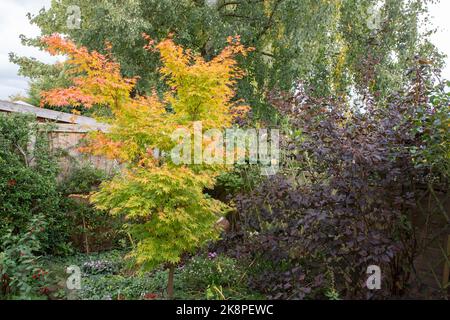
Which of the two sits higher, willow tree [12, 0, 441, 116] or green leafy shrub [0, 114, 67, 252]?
willow tree [12, 0, 441, 116]

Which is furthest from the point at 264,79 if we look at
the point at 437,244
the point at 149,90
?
the point at 437,244

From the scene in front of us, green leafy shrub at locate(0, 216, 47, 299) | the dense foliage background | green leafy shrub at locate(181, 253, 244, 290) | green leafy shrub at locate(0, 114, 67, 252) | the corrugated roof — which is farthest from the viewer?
the corrugated roof

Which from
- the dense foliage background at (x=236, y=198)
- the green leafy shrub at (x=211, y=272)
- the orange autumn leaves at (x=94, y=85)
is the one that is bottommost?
the green leafy shrub at (x=211, y=272)

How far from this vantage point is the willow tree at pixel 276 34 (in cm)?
841

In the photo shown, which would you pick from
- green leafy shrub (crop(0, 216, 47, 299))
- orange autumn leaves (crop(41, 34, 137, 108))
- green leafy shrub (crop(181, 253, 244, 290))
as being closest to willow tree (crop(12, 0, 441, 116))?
orange autumn leaves (crop(41, 34, 137, 108))

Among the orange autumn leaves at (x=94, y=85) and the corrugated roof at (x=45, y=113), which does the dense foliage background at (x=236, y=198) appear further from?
the corrugated roof at (x=45, y=113)

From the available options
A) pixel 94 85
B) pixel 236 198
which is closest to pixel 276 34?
pixel 94 85

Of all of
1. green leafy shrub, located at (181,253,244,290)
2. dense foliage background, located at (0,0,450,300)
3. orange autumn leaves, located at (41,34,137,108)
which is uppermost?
orange autumn leaves, located at (41,34,137,108)

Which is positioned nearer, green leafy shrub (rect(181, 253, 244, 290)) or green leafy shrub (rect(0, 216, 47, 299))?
green leafy shrub (rect(0, 216, 47, 299))

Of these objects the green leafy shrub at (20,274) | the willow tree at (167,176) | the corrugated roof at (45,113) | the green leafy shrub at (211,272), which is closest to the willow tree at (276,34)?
the corrugated roof at (45,113)

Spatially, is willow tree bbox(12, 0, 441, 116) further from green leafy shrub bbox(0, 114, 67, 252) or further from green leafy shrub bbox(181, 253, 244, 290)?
green leafy shrub bbox(181, 253, 244, 290)

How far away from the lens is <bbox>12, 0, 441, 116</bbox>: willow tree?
841 centimetres
